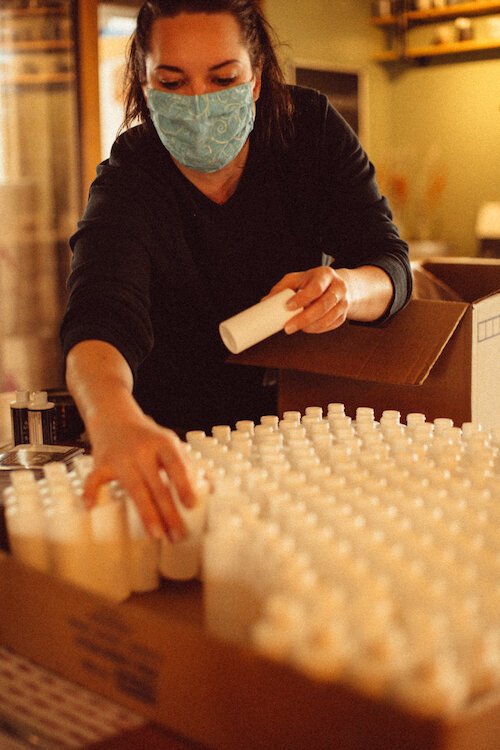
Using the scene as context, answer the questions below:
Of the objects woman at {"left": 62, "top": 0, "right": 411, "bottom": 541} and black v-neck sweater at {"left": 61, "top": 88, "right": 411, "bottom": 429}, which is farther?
black v-neck sweater at {"left": 61, "top": 88, "right": 411, "bottom": 429}

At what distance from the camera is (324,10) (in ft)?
15.8

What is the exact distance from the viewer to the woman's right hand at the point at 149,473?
2.89ft

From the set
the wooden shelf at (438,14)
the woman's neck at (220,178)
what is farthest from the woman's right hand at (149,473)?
the wooden shelf at (438,14)

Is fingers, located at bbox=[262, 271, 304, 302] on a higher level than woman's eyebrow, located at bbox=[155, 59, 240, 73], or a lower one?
lower

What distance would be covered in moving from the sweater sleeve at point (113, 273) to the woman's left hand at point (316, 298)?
20 cm

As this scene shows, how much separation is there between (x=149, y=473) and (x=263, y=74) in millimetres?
910

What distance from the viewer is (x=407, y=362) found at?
4.71 ft

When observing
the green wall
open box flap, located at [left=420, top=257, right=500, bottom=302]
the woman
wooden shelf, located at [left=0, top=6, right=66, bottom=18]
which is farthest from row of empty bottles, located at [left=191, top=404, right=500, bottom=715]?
the green wall

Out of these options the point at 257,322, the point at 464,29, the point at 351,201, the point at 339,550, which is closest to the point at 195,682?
the point at 339,550

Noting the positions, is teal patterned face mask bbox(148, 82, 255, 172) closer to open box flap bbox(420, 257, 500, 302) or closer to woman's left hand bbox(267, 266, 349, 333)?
woman's left hand bbox(267, 266, 349, 333)

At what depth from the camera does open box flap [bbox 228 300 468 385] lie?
1438mm

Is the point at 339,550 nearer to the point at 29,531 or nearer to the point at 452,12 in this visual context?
the point at 29,531

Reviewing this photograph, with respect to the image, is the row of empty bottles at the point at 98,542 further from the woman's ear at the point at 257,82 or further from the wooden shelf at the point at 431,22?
the wooden shelf at the point at 431,22

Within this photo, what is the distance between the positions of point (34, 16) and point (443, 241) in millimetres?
Answer: 2792
